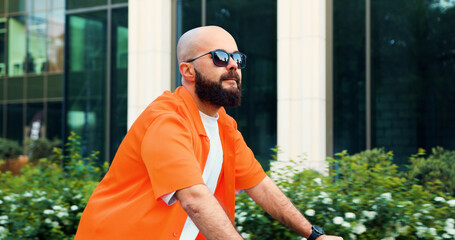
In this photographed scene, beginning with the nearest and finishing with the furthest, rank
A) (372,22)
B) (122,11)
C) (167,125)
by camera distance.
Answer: (167,125), (372,22), (122,11)

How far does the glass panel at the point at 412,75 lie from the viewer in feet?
36.4

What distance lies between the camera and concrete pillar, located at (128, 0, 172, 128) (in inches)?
537

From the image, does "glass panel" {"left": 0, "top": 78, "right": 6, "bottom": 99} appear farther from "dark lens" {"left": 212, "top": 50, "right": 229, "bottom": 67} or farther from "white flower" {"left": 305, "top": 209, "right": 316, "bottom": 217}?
"dark lens" {"left": 212, "top": 50, "right": 229, "bottom": 67}

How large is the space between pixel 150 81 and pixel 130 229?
38.5 ft

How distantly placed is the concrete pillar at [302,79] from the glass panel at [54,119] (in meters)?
16.2

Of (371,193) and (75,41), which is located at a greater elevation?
(75,41)

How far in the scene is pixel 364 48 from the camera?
11.7 meters

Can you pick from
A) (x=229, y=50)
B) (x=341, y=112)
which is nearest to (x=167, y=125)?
(x=229, y=50)

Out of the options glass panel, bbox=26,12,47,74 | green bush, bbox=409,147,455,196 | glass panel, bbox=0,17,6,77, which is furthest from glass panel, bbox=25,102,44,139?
green bush, bbox=409,147,455,196

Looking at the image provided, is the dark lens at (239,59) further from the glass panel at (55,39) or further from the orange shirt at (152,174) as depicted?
the glass panel at (55,39)

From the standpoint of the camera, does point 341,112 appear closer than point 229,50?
No

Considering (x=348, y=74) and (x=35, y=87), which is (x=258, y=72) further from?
(x=35, y=87)

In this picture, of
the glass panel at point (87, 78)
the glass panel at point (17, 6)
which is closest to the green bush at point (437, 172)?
the glass panel at point (87, 78)

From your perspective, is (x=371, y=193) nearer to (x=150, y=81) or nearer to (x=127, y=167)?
(x=127, y=167)
